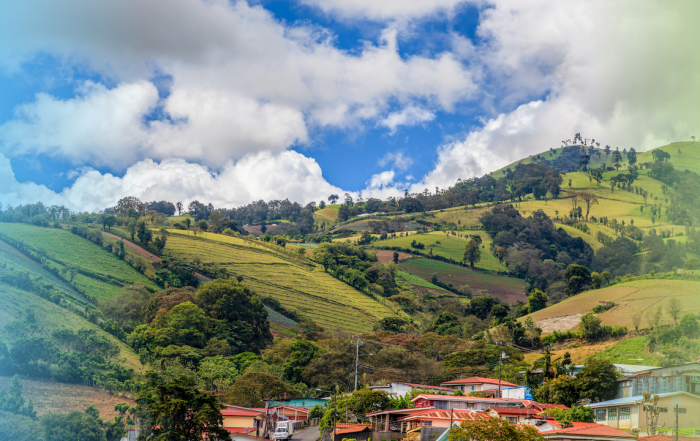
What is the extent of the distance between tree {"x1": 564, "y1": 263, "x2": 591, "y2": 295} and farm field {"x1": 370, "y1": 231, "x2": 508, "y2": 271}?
47.0 metres

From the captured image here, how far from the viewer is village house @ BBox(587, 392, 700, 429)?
39.2 m

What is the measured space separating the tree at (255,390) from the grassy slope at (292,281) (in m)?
47.8

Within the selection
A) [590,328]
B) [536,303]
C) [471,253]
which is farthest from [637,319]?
[471,253]

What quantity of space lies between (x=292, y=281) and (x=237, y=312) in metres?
32.0

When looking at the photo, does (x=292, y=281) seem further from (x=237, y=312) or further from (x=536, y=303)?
(x=536, y=303)

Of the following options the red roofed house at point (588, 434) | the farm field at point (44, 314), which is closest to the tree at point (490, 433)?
the red roofed house at point (588, 434)

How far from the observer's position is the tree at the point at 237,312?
8850 centimetres

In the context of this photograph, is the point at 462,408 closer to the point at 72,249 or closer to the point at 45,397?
the point at 45,397

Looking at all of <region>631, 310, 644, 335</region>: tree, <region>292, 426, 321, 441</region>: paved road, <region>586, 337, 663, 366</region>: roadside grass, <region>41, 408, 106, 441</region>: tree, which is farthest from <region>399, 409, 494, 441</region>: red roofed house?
<region>631, 310, 644, 335</region>: tree

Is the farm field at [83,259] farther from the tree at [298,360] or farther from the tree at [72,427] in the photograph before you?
the tree at [72,427]

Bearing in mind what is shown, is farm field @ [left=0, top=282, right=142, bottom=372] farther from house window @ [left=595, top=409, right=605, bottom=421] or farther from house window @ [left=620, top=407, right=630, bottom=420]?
house window @ [left=620, top=407, right=630, bottom=420]

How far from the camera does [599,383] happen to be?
163 ft

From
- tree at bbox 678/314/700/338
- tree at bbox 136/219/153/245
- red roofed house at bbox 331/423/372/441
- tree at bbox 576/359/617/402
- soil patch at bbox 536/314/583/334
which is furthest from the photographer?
tree at bbox 136/219/153/245

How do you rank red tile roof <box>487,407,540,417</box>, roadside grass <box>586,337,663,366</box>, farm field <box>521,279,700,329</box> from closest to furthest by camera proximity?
red tile roof <box>487,407,540,417</box>
roadside grass <box>586,337,663,366</box>
farm field <box>521,279,700,329</box>
